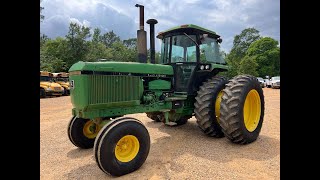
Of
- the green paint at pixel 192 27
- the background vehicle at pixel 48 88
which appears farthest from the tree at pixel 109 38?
the green paint at pixel 192 27

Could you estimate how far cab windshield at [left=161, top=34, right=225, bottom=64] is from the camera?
610cm

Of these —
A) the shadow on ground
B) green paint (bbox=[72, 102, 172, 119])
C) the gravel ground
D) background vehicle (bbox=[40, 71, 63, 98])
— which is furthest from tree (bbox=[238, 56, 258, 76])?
green paint (bbox=[72, 102, 172, 119])

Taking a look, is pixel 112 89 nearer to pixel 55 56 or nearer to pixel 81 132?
pixel 81 132

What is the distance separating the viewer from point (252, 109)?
19.7 ft

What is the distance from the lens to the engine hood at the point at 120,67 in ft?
14.6

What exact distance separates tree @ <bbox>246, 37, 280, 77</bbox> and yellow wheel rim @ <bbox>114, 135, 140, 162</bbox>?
47.7 m

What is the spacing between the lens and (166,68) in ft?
19.8

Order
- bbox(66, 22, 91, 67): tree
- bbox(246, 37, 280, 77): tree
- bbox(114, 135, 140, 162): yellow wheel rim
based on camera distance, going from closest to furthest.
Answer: bbox(114, 135, 140, 162): yellow wheel rim, bbox(66, 22, 91, 67): tree, bbox(246, 37, 280, 77): tree

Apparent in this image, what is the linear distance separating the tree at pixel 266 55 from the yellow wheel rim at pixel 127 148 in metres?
47.7

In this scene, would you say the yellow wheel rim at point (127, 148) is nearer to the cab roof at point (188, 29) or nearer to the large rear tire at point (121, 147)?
the large rear tire at point (121, 147)

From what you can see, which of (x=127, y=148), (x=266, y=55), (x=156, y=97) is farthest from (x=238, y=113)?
(x=266, y=55)

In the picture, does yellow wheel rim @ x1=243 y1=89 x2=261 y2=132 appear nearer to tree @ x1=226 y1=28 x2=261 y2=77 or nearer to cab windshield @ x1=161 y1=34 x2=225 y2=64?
cab windshield @ x1=161 y1=34 x2=225 y2=64

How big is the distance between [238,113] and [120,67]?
2636 mm
